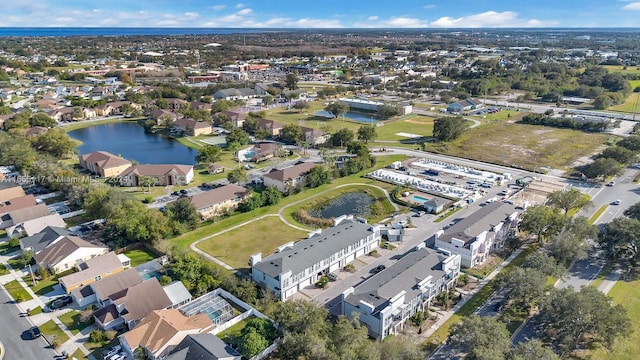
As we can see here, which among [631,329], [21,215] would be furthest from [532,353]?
[21,215]

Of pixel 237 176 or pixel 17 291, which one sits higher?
pixel 237 176

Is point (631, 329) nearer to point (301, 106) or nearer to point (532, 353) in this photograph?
point (532, 353)

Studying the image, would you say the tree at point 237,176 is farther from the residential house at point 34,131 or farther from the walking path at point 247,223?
the residential house at point 34,131

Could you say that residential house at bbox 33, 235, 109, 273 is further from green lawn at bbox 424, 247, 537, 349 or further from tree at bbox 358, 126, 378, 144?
tree at bbox 358, 126, 378, 144

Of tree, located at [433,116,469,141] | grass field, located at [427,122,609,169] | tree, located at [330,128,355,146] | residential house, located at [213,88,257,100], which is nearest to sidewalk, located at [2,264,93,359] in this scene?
tree, located at [330,128,355,146]

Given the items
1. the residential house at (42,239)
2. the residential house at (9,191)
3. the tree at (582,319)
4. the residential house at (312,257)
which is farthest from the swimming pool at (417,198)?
the residential house at (9,191)
